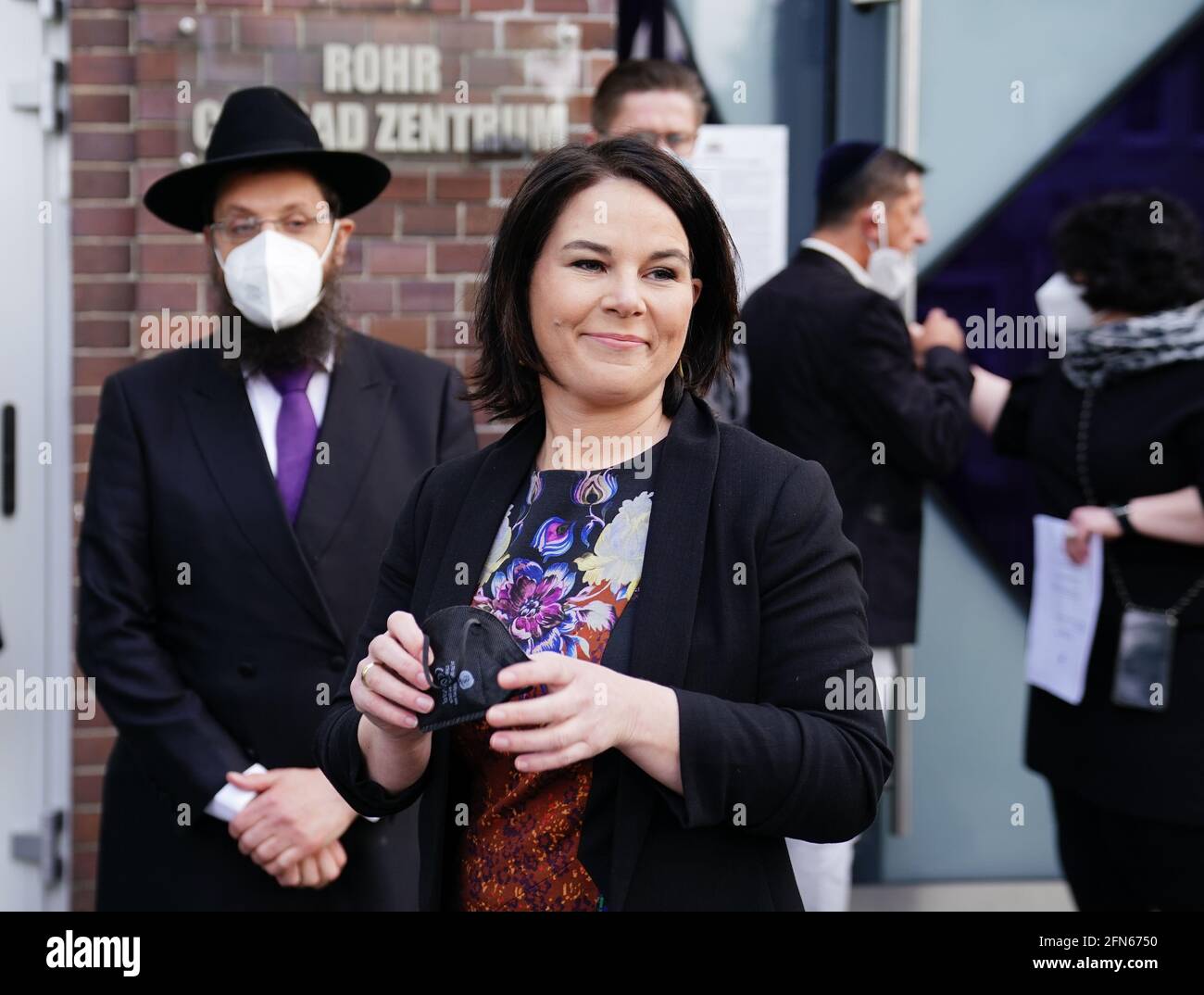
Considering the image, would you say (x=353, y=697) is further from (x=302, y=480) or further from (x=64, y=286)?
(x=64, y=286)

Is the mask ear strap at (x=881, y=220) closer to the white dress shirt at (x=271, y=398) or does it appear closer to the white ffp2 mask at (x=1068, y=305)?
the white ffp2 mask at (x=1068, y=305)

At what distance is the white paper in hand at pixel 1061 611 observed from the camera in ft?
11.6

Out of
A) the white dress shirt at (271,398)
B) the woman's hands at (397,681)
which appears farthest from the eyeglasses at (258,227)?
the woman's hands at (397,681)

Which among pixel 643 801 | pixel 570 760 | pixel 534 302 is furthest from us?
pixel 534 302

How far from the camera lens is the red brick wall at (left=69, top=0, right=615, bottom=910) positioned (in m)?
3.92

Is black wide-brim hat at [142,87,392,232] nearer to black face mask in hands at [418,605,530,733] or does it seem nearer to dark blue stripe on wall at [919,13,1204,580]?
black face mask in hands at [418,605,530,733]

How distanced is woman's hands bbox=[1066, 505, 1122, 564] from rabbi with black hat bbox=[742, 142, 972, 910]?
14.6 inches

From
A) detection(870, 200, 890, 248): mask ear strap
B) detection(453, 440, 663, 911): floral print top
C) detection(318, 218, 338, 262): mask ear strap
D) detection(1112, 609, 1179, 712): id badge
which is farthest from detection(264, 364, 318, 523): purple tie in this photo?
detection(1112, 609, 1179, 712): id badge

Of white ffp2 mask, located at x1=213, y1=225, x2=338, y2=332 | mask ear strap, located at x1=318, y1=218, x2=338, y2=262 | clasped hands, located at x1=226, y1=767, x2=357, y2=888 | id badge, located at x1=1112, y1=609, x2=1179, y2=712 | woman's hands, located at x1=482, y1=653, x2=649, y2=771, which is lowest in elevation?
clasped hands, located at x1=226, y1=767, x2=357, y2=888
